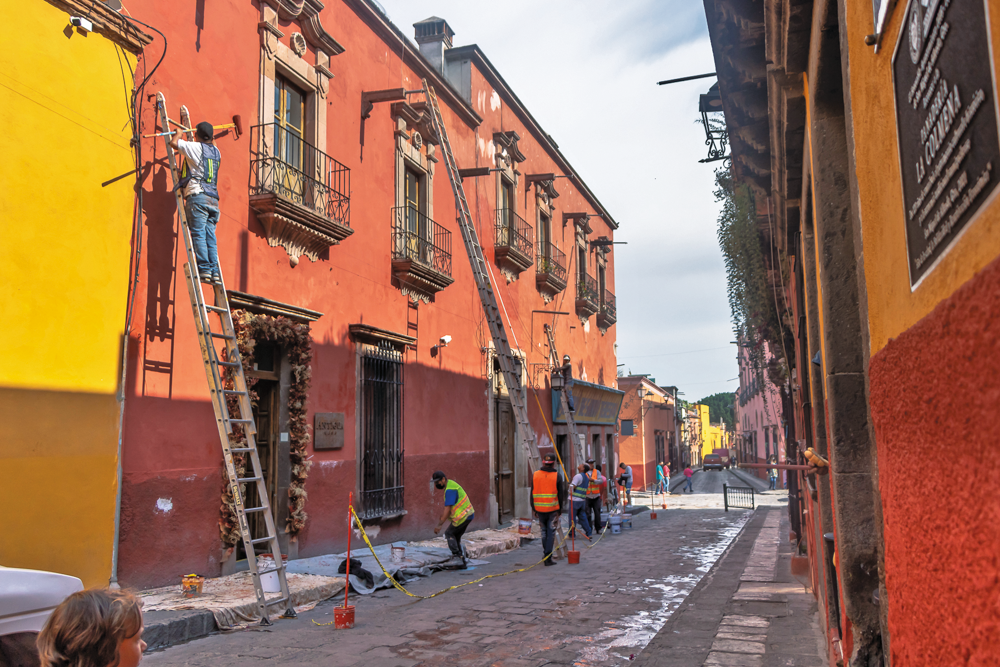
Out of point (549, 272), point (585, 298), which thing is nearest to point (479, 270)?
point (549, 272)

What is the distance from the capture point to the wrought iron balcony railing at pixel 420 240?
1339cm

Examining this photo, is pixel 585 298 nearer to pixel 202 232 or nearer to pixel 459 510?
pixel 459 510

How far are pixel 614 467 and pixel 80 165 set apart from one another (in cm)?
2199

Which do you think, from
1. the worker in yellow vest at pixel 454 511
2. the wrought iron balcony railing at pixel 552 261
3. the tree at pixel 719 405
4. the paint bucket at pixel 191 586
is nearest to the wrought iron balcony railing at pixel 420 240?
the worker in yellow vest at pixel 454 511

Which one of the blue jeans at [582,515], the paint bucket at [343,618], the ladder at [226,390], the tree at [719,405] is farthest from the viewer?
the tree at [719,405]

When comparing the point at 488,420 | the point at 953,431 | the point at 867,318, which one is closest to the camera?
the point at 953,431

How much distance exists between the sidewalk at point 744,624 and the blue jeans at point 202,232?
5954 mm

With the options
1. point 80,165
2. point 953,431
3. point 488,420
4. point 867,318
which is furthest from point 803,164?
point 488,420

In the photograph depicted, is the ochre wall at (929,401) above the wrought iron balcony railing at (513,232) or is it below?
below

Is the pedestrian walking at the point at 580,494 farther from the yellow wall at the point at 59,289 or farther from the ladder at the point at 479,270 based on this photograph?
the yellow wall at the point at 59,289

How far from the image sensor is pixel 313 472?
35.1 feet

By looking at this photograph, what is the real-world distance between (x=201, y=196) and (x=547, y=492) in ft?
23.3

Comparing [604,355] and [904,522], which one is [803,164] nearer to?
[904,522]

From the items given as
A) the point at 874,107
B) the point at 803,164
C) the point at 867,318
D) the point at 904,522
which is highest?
the point at 803,164
